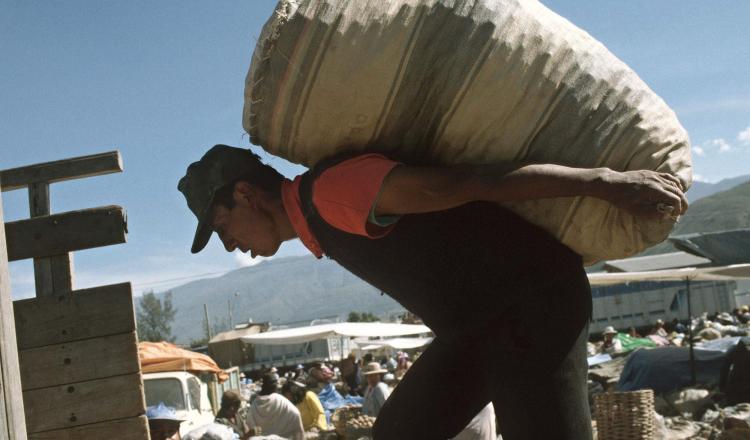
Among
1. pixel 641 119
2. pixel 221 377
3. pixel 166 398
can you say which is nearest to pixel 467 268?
pixel 641 119

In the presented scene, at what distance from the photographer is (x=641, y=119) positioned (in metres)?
1.74

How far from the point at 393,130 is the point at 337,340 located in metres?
40.5

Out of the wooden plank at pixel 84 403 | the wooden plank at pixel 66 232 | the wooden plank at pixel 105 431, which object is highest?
the wooden plank at pixel 66 232

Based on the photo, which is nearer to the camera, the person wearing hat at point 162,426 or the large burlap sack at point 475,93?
the large burlap sack at point 475,93

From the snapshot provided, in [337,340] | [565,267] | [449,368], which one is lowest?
[337,340]

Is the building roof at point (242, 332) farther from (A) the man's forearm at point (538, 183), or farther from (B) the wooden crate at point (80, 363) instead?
(A) the man's forearm at point (538, 183)

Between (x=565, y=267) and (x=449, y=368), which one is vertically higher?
(x=565, y=267)

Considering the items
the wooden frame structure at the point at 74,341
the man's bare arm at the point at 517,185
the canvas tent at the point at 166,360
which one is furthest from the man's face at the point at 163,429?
the canvas tent at the point at 166,360

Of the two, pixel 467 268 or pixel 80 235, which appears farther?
pixel 80 235

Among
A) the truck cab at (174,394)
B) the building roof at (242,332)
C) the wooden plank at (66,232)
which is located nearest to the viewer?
the wooden plank at (66,232)

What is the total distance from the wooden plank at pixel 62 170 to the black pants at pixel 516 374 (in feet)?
7.27

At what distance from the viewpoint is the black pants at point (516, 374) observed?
1.71 meters

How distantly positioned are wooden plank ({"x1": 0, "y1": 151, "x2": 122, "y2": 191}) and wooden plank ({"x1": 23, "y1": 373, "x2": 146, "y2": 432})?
93 cm

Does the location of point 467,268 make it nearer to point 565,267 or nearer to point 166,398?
point 565,267
